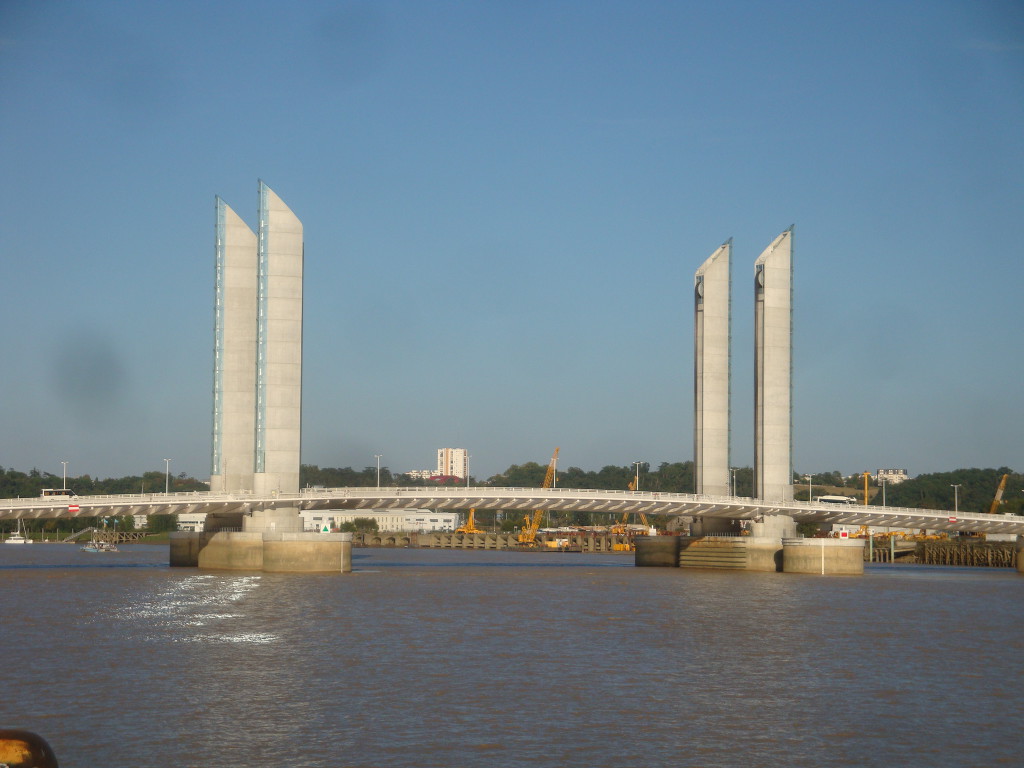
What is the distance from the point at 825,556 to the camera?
7412 centimetres

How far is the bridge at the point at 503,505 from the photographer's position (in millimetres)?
62719

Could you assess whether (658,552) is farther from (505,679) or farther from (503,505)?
(505,679)

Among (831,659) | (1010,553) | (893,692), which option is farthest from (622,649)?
(1010,553)

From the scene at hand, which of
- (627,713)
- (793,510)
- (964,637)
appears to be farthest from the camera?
(793,510)

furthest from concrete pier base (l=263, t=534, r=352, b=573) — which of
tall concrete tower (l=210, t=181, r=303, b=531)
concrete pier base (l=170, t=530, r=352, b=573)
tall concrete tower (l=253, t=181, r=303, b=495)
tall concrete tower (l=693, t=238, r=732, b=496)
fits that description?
tall concrete tower (l=693, t=238, r=732, b=496)

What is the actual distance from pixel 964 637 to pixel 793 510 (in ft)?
129

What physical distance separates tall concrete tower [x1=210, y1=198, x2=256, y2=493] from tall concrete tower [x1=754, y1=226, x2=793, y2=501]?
102ft

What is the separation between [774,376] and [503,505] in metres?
18.9

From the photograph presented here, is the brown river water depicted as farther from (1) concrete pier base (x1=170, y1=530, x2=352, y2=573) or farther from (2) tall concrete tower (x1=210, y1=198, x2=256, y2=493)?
(2) tall concrete tower (x1=210, y1=198, x2=256, y2=493)

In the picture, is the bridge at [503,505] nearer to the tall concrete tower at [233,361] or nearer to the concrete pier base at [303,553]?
the concrete pier base at [303,553]

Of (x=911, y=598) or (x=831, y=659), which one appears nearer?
→ (x=831, y=659)

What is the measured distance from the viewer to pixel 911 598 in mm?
55844

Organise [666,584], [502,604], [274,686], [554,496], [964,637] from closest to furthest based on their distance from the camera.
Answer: [274,686] → [964,637] → [502,604] → [666,584] → [554,496]

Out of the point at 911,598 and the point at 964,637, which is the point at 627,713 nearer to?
the point at 964,637
